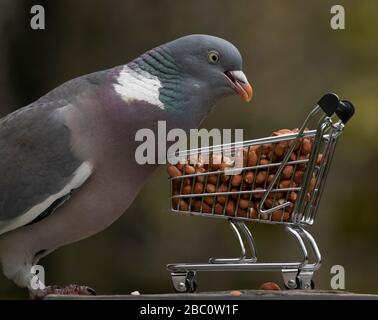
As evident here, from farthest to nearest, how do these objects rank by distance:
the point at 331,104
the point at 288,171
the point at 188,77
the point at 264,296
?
the point at 188,77
the point at 288,171
the point at 331,104
the point at 264,296

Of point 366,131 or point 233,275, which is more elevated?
point 366,131

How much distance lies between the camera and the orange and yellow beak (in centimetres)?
281

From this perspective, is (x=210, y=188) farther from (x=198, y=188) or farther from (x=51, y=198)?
(x=51, y=198)

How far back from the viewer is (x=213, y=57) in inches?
111

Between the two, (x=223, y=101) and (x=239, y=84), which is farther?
(x=223, y=101)

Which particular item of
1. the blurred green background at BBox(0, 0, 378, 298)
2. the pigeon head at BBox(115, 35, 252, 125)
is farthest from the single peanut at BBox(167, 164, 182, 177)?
the blurred green background at BBox(0, 0, 378, 298)

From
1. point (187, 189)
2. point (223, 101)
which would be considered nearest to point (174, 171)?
point (187, 189)

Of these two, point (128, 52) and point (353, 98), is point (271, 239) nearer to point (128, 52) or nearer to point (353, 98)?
point (353, 98)

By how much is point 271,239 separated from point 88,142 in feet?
8.03

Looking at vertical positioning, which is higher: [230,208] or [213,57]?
[213,57]

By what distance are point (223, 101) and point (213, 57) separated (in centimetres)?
240

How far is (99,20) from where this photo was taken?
17.4ft

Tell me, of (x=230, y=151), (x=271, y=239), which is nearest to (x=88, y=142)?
(x=230, y=151)

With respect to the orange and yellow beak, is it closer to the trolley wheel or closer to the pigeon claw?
the trolley wheel
